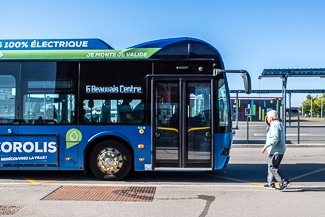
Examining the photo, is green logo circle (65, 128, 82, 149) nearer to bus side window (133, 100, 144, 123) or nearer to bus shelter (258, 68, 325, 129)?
bus side window (133, 100, 144, 123)

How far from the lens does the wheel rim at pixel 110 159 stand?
8.77m

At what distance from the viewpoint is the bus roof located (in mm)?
8828

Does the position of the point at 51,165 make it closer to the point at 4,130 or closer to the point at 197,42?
the point at 4,130

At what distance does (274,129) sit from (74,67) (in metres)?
4.64

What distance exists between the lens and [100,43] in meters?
9.01

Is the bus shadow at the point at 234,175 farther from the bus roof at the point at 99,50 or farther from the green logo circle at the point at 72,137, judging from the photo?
the bus roof at the point at 99,50

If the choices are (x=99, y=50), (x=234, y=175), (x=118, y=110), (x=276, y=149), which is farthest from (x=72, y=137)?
(x=276, y=149)

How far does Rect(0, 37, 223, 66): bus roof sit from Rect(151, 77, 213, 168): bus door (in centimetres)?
60

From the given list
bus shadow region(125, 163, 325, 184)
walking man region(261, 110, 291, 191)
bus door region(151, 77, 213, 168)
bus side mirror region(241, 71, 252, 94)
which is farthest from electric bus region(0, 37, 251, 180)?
walking man region(261, 110, 291, 191)

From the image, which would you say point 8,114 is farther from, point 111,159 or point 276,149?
point 276,149

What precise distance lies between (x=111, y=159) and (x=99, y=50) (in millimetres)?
2535

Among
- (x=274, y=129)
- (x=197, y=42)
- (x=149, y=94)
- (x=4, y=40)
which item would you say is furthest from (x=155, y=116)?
(x=4, y=40)

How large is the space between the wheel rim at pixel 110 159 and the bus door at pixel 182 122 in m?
0.83

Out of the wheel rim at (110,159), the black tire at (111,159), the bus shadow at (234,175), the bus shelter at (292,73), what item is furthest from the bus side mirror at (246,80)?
A: the bus shelter at (292,73)
